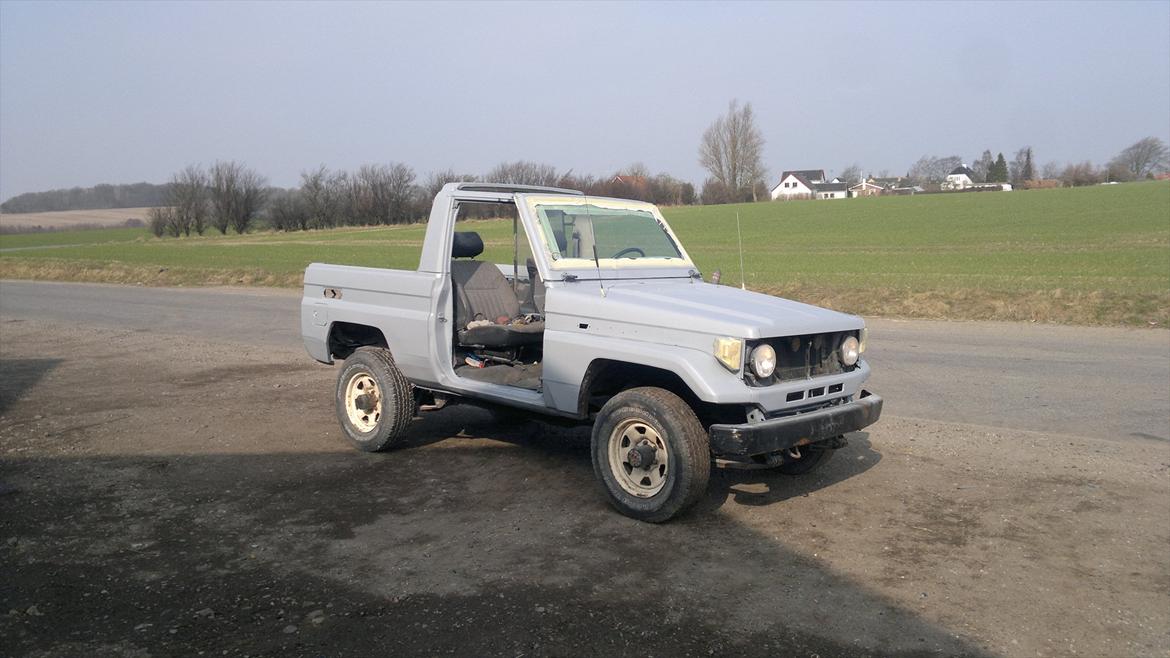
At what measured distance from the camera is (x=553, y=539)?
524cm

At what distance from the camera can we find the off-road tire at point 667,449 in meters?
5.16

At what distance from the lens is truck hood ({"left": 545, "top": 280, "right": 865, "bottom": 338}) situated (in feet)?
17.1

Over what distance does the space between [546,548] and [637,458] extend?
2.47 ft

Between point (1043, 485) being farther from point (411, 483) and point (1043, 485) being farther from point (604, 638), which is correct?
point (411, 483)

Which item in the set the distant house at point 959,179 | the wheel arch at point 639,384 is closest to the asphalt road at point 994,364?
the wheel arch at point 639,384

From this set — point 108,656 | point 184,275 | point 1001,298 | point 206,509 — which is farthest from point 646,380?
point 184,275

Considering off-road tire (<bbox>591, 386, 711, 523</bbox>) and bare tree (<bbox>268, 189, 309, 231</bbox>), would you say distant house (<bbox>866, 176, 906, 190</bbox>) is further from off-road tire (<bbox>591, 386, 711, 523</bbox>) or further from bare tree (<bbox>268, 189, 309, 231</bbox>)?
off-road tire (<bbox>591, 386, 711, 523</bbox>)

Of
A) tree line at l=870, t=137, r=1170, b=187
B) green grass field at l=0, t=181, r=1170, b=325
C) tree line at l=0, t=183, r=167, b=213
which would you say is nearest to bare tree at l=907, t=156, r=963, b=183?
tree line at l=870, t=137, r=1170, b=187

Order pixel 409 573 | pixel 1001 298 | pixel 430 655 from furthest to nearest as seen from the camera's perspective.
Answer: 1. pixel 1001 298
2. pixel 409 573
3. pixel 430 655

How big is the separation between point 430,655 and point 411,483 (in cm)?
267

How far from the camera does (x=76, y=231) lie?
324 ft

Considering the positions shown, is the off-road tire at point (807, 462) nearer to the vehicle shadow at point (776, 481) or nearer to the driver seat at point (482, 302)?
the vehicle shadow at point (776, 481)

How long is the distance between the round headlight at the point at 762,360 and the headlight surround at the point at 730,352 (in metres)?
0.10

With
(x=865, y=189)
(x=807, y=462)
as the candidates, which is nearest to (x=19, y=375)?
(x=807, y=462)
